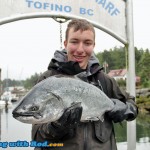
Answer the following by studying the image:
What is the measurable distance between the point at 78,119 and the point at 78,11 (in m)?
3.58

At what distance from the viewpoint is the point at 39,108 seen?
2584 millimetres

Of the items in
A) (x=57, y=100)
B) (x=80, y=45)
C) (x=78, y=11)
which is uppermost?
(x=78, y=11)

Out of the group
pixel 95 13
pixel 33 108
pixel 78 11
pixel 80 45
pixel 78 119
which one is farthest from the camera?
pixel 95 13

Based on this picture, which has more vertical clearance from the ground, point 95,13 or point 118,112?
point 95,13

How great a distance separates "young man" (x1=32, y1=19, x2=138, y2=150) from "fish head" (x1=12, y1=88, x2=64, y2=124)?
0.44ft

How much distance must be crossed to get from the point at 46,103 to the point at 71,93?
0.75 feet

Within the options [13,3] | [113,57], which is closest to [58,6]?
[13,3]

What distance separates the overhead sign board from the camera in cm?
551

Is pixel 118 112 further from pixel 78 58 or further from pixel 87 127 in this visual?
pixel 78 58

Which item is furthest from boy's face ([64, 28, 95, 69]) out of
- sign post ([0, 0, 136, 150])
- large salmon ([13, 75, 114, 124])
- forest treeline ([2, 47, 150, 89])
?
forest treeline ([2, 47, 150, 89])

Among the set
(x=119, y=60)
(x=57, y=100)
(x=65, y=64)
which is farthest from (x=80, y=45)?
(x=119, y=60)

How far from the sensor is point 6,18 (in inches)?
213

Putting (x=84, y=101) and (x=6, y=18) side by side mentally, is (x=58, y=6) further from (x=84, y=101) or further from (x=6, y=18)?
(x=84, y=101)

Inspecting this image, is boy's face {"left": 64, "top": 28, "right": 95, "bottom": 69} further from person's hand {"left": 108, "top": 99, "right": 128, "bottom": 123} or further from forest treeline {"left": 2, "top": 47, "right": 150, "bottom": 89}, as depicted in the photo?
forest treeline {"left": 2, "top": 47, "right": 150, "bottom": 89}
